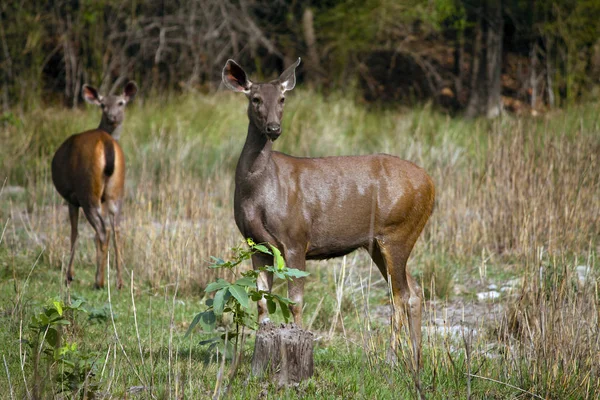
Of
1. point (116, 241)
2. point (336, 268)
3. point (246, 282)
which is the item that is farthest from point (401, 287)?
point (116, 241)

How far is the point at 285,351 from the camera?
4.95m

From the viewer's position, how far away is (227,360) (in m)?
5.77

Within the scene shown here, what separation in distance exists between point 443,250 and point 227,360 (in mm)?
3973

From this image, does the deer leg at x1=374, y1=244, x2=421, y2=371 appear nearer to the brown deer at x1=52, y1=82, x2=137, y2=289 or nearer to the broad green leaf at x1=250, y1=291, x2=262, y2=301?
the broad green leaf at x1=250, y1=291, x2=262, y2=301

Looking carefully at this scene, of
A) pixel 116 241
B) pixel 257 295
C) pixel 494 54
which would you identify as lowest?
pixel 116 241

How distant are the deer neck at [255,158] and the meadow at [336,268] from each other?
91cm

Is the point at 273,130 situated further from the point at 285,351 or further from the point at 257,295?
the point at 285,351

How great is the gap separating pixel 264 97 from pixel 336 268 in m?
3.72

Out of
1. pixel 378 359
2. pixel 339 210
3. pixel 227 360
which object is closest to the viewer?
pixel 378 359

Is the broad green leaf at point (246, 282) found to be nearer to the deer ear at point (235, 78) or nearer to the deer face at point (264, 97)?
the deer face at point (264, 97)

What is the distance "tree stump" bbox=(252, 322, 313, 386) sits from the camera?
4.97 m

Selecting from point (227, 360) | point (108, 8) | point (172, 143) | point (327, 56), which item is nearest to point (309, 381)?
point (227, 360)

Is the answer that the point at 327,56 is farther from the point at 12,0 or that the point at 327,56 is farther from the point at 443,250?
the point at 443,250

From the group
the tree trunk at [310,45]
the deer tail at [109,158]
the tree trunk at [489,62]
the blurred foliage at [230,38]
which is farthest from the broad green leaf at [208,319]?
the tree trunk at [310,45]
